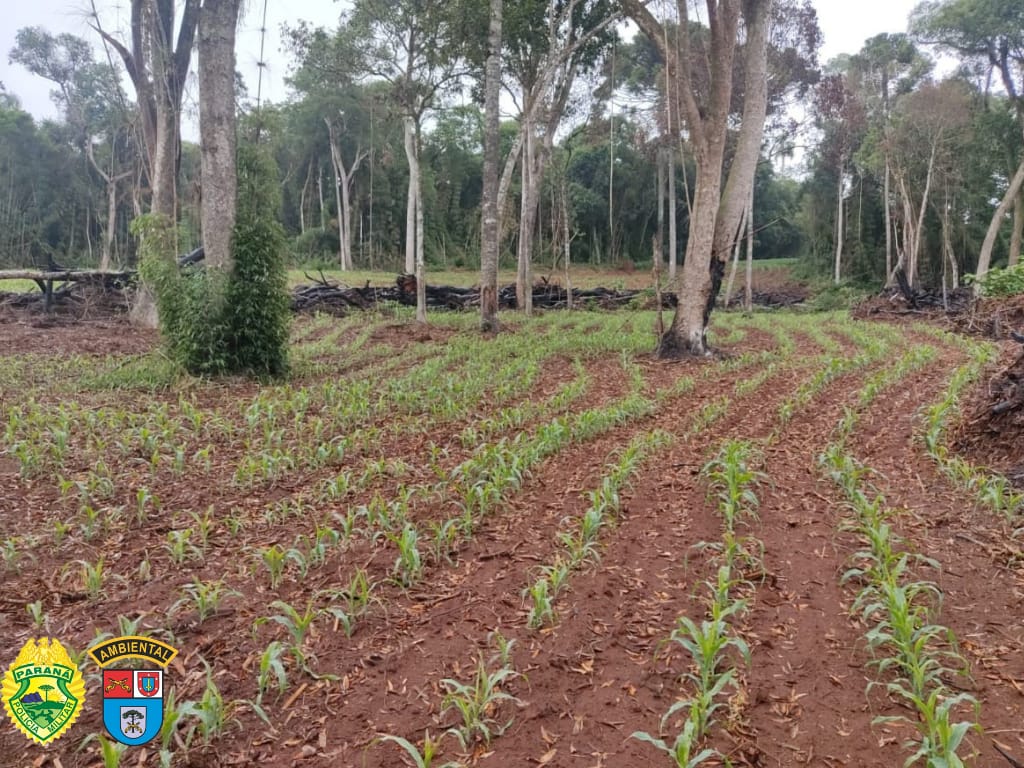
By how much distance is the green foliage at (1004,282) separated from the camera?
1444 centimetres

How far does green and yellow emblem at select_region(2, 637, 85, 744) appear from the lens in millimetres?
1958

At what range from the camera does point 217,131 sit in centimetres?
785

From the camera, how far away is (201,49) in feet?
26.0

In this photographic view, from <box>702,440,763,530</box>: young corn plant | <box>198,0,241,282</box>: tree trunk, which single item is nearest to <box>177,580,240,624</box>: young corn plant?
<box>702,440,763,530</box>: young corn plant

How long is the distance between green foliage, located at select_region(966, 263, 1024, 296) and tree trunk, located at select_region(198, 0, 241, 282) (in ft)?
51.5

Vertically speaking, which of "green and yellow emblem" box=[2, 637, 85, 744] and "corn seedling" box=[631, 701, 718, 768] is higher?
"green and yellow emblem" box=[2, 637, 85, 744]

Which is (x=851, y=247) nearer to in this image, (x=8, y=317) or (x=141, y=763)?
(x=8, y=317)

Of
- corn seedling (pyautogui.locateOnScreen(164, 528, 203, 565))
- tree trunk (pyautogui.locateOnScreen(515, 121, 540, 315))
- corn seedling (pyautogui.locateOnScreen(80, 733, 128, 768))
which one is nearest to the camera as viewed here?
corn seedling (pyautogui.locateOnScreen(80, 733, 128, 768))

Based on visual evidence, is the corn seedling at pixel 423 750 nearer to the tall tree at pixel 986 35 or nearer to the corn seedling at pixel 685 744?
the corn seedling at pixel 685 744

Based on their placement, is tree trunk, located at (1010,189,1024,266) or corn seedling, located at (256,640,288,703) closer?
corn seedling, located at (256,640,288,703)

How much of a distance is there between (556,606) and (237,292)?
251 inches

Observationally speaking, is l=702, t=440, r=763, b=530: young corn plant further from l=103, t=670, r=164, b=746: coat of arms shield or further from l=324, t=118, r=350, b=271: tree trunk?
l=324, t=118, r=350, b=271: tree trunk

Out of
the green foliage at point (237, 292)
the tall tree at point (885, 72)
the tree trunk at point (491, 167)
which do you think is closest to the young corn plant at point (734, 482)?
the green foliage at point (237, 292)

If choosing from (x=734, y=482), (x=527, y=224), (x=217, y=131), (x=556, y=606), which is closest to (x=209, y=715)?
(x=556, y=606)
